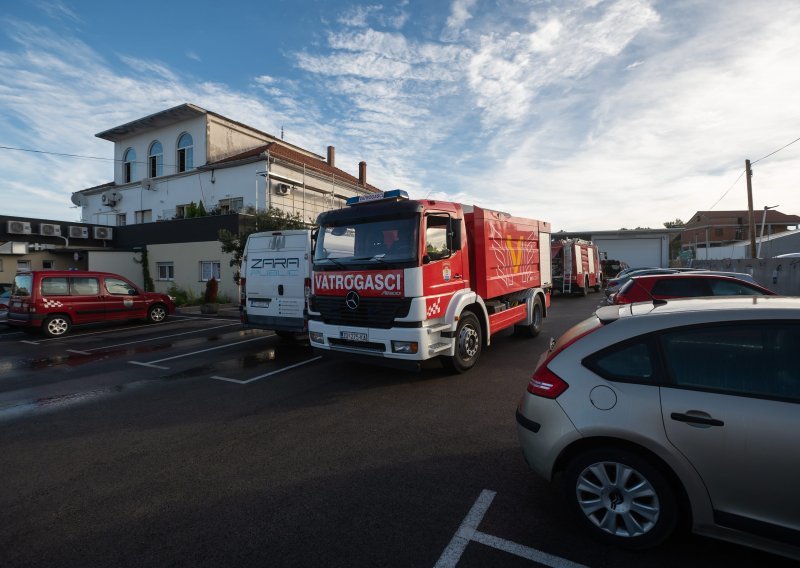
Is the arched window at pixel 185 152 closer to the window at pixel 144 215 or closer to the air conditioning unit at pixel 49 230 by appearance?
the window at pixel 144 215

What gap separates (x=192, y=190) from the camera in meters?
24.8

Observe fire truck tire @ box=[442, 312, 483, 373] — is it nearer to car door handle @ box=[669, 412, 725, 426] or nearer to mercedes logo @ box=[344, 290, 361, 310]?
mercedes logo @ box=[344, 290, 361, 310]

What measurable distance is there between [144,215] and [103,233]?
4.12 m

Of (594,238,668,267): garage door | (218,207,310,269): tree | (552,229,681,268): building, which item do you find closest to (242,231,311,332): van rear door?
(218,207,310,269): tree

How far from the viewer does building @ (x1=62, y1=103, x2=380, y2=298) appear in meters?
20.5

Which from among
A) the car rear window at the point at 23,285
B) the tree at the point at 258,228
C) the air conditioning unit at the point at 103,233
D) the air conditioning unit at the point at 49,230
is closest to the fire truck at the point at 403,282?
the car rear window at the point at 23,285

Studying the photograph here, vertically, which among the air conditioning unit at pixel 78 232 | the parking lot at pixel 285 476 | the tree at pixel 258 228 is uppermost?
the air conditioning unit at pixel 78 232

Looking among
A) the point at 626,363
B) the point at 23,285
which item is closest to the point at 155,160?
the point at 23,285

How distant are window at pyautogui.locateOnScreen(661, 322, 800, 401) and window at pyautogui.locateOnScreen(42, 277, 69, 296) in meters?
14.4

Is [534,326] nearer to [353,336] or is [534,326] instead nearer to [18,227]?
[353,336]

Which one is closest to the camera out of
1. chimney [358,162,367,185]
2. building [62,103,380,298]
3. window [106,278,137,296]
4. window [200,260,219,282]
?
window [106,278,137,296]

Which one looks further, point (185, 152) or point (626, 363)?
point (185, 152)

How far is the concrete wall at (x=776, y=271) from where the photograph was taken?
15.8m

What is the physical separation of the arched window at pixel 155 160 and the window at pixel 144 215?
2.52 meters
